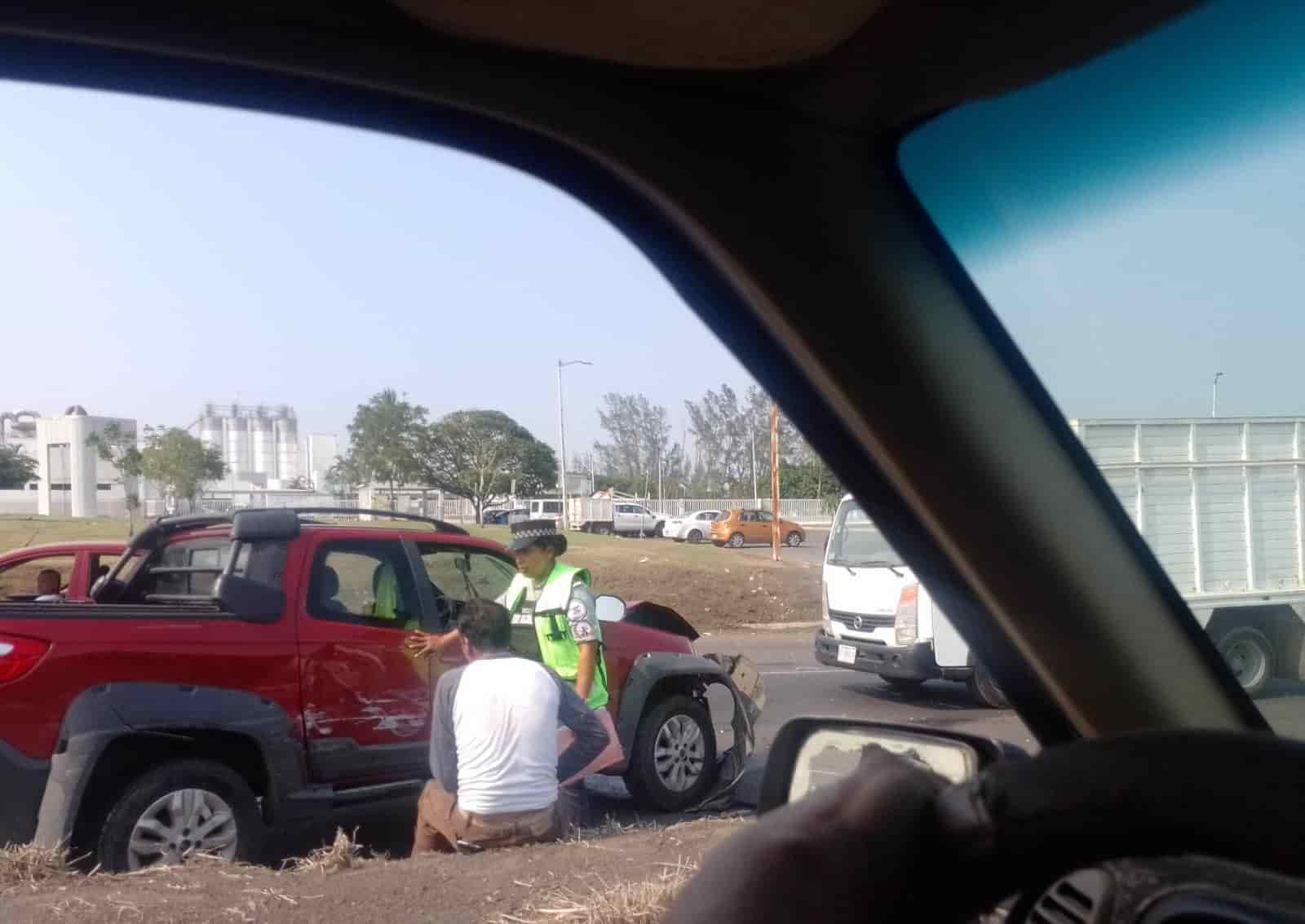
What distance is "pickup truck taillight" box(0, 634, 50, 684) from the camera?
5418mm

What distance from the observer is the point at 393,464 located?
2392 cm

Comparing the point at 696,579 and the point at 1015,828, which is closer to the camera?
the point at 1015,828

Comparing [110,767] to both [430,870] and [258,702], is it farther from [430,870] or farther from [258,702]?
[430,870]

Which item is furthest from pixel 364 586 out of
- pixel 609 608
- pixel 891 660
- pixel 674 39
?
pixel 891 660

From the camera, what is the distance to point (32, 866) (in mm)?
5035

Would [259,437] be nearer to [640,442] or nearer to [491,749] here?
[640,442]

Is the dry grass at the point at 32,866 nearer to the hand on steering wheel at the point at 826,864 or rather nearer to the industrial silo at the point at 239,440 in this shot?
the hand on steering wheel at the point at 826,864

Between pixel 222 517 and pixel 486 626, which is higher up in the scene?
pixel 222 517

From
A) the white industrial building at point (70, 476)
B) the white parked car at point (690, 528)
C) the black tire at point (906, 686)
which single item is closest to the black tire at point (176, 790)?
the black tire at point (906, 686)

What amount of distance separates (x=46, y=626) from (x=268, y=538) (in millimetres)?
1197

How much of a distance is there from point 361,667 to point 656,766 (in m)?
2.02

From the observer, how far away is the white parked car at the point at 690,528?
38344 millimetres

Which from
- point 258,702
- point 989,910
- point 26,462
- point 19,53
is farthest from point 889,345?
point 26,462

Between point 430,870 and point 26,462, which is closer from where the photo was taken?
point 430,870
